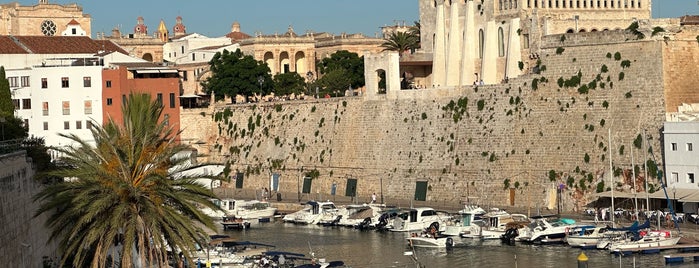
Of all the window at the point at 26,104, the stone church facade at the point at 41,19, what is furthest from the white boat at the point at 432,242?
the stone church facade at the point at 41,19

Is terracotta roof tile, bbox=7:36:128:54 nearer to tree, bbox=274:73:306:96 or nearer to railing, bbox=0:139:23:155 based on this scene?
tree, bbox=274:73:306:96

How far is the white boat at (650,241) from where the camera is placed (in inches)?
2117

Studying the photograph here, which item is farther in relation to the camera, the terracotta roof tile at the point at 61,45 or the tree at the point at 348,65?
the tree at the point at 348,65

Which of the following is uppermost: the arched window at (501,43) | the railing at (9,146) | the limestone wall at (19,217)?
the arched window at (501,43)

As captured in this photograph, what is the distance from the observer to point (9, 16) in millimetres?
109500

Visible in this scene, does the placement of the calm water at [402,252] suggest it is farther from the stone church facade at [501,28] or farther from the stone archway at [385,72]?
the stone archway at [385,72]

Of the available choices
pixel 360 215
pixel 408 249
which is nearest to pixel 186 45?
pixel 360 215

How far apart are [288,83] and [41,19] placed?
20.3 meters

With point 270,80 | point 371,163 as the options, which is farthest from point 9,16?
point 371,163

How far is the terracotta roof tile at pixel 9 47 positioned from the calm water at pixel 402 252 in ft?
77.3

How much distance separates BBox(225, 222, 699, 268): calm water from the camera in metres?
53.6

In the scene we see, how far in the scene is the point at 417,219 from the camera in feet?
214

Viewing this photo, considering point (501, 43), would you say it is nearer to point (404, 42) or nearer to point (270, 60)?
point (404, 42)

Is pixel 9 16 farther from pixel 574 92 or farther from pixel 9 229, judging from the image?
pixel 9 229
